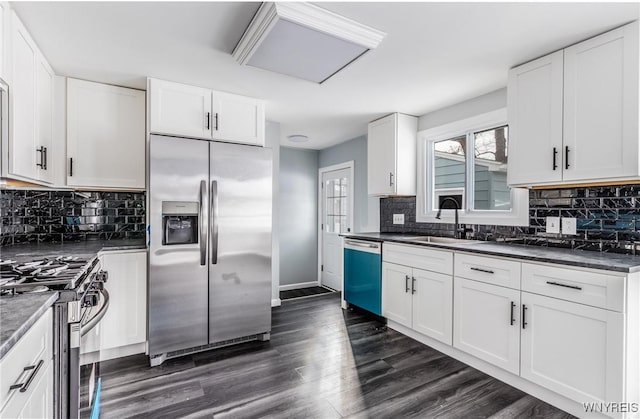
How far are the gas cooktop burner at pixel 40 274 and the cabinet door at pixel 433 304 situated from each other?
2.38 meters

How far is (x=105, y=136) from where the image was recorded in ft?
8.75

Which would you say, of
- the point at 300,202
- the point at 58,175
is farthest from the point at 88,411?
the point at 300,202

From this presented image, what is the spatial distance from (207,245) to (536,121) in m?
2.61

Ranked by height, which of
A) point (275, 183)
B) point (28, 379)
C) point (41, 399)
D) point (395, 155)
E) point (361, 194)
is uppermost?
point (395, 155)

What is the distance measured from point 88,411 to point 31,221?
202 centimetres

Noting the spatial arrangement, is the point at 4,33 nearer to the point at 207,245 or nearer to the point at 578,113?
the point at 207,245

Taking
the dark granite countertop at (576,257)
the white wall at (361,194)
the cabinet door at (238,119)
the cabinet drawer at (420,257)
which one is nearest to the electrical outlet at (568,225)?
the dark granite countertop at (576,257)

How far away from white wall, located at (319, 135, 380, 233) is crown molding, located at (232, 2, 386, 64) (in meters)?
2.52

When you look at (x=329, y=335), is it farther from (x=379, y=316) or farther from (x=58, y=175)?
(x=58, y=175)

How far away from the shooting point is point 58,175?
2.53 m

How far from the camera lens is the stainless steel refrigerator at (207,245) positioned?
8.11 feet

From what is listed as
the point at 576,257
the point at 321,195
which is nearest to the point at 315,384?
the point at 576,257

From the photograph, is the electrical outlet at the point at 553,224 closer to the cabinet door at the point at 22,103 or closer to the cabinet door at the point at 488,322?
the cabinet door at the point at 488,322

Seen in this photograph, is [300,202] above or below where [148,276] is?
above
